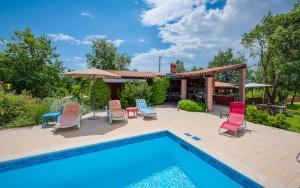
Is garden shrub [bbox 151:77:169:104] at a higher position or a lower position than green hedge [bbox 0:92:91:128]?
higher

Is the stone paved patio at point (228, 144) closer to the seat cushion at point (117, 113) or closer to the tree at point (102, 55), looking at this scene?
the seat cushion at point (117, 113)

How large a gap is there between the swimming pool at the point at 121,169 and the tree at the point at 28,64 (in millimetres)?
11392

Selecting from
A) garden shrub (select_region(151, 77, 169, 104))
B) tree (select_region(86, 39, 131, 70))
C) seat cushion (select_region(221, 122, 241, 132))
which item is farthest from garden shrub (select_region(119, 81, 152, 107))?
tree (select_region(86, 39, 131, 70))

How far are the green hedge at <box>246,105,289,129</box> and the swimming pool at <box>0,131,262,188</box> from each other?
5.69 m

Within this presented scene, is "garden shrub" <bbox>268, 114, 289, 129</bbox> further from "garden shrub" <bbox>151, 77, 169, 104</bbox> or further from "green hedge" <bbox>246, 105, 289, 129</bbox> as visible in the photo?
"garden shrub" <bbox>151, 77, 169, 104</bbox>

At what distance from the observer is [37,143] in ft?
18.4

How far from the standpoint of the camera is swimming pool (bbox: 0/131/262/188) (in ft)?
13.2

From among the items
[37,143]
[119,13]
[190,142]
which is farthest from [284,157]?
[119,13]

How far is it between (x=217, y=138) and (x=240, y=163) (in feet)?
6.57

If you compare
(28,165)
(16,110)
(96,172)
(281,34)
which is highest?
(281,34)

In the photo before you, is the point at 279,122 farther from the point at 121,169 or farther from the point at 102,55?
the point at 102,55

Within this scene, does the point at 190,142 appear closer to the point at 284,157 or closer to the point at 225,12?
the point at 284,157

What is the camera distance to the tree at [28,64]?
1360 centimetres

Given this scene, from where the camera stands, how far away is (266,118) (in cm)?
818
